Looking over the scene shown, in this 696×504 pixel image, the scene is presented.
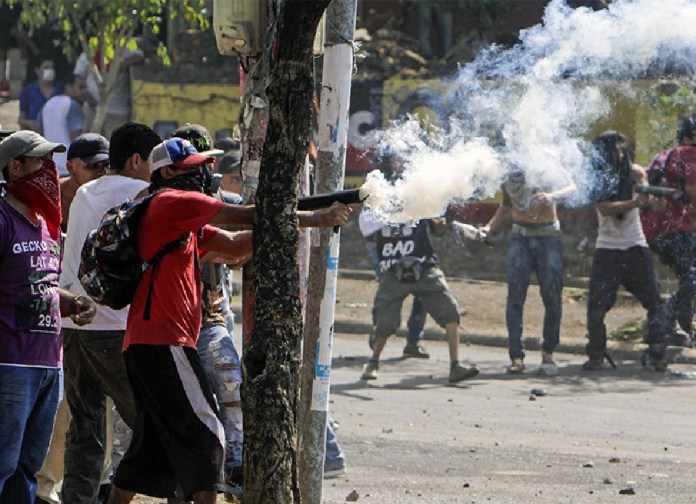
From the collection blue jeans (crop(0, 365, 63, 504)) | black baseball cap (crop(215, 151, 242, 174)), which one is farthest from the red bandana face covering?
black baseball cap (crop(215, 151, 242, 174))

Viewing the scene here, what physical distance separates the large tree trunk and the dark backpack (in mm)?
814

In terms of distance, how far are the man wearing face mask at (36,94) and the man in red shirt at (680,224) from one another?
12618 millimetres

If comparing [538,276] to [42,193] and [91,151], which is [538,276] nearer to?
[91,151]

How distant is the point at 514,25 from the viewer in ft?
78.9

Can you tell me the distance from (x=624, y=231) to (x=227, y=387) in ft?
23.8

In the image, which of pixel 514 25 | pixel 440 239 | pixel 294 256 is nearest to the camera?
pixel 294 256

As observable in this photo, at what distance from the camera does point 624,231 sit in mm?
13852

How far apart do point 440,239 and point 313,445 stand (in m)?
14.3

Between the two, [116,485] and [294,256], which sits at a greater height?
[294,256]

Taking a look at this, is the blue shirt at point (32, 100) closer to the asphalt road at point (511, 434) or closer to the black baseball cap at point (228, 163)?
the asphalt road at point (511, 434)

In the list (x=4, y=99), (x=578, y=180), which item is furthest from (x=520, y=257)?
(x=4, y=99)

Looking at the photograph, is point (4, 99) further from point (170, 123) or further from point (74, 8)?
point (74, 8)

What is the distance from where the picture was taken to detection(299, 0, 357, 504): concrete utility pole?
7.05 meters

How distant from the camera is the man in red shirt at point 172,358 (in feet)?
20.1
